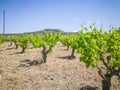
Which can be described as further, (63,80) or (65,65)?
(65,65)

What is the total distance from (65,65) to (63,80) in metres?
4.23

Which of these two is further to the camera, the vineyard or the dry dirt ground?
the dry dirt ground

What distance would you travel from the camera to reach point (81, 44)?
10656 millimetres

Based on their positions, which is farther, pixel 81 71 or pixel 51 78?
pixel 81 71

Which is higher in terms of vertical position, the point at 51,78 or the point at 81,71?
the point at 81,71

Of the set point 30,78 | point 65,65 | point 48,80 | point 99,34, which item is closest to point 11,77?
point 30,78

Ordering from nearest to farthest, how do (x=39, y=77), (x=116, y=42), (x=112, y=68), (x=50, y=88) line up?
(x=116, y=42)
(x=112, y=68)
(x=50, y=88)
(x=39, y=77)

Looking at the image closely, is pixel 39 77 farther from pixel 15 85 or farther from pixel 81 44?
pixel 81 44

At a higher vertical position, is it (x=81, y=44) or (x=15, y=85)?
(x=81, y=44)

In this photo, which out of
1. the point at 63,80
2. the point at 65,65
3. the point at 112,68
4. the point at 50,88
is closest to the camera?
the point at 112,68

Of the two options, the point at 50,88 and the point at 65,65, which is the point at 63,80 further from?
the point at 65,65

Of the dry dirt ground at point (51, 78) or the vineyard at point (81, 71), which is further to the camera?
the dry dirt ground at point (51, 78)

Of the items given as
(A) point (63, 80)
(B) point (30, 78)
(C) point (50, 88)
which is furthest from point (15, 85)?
(A) point (63, 80)

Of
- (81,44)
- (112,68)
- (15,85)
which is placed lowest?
(15,85)
